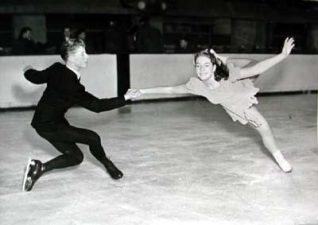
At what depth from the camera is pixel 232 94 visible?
3826mm

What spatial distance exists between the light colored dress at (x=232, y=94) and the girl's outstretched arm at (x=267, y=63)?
64 millimetres

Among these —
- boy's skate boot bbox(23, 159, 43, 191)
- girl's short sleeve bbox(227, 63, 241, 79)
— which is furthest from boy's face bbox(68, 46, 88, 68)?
girl's short sleeve bbox(227, 63, 241, 79)

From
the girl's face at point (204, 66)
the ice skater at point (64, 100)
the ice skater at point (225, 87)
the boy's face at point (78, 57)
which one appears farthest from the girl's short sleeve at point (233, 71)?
the boy's face at point (78, 57)

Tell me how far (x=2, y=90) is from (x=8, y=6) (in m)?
4.91

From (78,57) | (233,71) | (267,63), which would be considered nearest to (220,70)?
(233,71)

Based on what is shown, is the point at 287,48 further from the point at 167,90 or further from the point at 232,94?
the point at 167,90

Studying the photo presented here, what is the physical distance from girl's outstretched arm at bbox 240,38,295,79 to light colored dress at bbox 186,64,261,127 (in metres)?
0.06

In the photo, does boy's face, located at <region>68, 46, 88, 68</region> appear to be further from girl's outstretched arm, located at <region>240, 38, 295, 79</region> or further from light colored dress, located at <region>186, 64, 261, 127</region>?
girl's outstretched arm, located at <region>240, 38, 295, 79</region>

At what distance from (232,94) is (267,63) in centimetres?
38

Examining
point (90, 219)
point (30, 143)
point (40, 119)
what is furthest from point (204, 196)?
point (30, 143)

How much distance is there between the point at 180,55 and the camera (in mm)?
9594

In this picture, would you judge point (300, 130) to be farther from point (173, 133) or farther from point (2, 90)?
point (2, 90)

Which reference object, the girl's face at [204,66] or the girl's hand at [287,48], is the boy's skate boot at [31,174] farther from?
the girl's hand at [287,48]

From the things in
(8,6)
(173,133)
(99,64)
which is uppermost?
(8,6)
